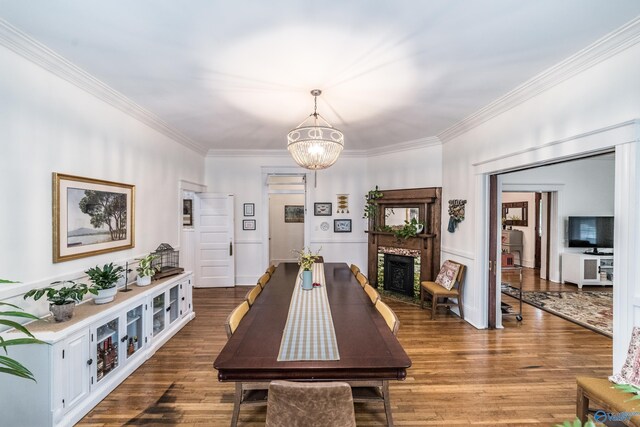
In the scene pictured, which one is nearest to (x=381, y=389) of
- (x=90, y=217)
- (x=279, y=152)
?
(x=90, y=217)

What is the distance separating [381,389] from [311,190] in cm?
431

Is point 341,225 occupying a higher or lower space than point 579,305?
higher

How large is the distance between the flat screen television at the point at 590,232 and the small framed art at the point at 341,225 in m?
4.71

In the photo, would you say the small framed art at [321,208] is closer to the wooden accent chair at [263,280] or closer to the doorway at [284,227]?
the doorway at [284,227]

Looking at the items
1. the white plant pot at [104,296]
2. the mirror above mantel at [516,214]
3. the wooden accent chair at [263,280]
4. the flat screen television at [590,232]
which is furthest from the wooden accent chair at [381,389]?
the mirror above mantel at [516,214]

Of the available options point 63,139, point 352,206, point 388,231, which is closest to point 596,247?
point 388,231

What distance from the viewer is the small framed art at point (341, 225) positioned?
→ 593cm

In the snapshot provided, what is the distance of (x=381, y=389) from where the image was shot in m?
1.99

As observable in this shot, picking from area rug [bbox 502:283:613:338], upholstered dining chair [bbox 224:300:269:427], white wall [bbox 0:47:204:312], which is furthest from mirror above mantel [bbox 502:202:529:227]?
white wall [bbox 0:47:204:312]

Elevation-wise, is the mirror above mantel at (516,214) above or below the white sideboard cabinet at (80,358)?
above

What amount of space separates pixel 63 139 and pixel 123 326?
1737 millimetres

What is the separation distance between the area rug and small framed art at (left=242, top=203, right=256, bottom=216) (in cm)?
509

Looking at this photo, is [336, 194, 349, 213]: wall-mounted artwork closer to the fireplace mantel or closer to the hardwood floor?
the fireplace mantel

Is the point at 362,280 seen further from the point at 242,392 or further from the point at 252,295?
the point at 242,392
